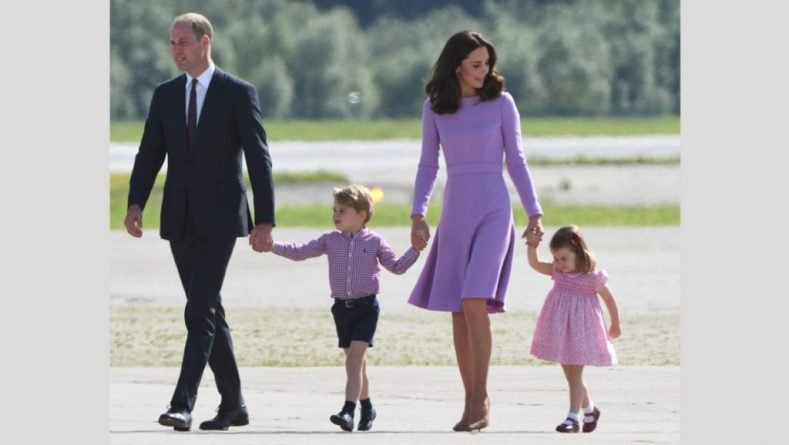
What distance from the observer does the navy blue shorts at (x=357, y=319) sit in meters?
11.2

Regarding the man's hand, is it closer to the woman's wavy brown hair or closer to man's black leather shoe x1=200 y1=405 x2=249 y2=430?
man's black leather shoe x1=200 y1=405 x2=249 y2=430

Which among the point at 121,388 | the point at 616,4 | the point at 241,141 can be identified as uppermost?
the point at 616,4

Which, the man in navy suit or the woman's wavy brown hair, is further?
the woman's wavy brown hair

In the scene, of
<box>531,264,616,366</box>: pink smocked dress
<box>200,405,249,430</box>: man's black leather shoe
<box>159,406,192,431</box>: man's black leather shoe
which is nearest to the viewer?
<box>159,406,192,431</box>: man's black leather shoe

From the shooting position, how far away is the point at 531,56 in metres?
77.2

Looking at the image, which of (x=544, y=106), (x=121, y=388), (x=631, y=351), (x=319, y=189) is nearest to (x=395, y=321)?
(x=631, y=351)

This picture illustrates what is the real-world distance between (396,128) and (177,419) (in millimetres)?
60964

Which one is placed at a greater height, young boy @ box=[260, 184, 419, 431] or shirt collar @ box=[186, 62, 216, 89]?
shirt collar @ box=[186, 62, 216, 89]

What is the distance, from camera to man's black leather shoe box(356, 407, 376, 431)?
36.6 ft

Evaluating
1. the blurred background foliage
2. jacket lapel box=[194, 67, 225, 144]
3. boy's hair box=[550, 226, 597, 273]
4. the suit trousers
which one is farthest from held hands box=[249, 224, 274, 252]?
the blurred background foliage

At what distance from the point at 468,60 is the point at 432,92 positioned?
0.78 feet

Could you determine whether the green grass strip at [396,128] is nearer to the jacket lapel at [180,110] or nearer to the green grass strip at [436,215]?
the green grass strip at [436,215]

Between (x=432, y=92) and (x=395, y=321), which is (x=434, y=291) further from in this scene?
Answer: (x=395, y=321)

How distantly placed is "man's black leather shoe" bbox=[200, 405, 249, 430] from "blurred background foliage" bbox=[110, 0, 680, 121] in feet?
195
